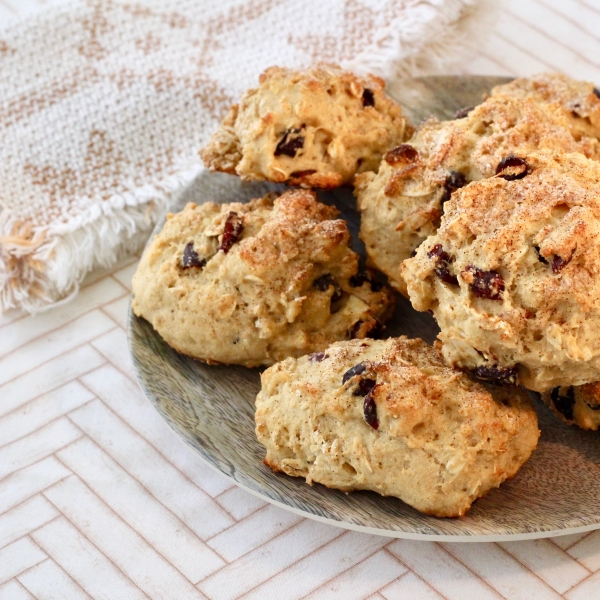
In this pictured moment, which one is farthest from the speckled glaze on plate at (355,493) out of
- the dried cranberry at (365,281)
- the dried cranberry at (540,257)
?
the dried cranberry at (540,257)

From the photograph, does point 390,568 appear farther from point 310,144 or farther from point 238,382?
point 310,144

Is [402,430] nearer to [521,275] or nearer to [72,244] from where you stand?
[521,275]

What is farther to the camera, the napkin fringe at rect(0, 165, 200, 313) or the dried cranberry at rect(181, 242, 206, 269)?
the napkin fringe at rect(0, 165, 200, 313)

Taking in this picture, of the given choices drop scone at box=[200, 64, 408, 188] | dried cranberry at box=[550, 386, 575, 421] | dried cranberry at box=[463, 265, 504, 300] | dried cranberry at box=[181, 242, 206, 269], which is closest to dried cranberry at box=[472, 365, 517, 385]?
dried cranberry at box=[463, 265, 504, 300]

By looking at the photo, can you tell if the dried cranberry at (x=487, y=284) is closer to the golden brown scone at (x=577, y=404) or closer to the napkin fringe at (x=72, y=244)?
the golden brown scone at (x=577, y=404)

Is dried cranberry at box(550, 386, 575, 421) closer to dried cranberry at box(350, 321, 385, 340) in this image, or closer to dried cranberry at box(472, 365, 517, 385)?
dried cranberry at box(472, 365, 517, 385)

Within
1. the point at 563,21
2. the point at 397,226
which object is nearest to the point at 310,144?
the point at 397,226
